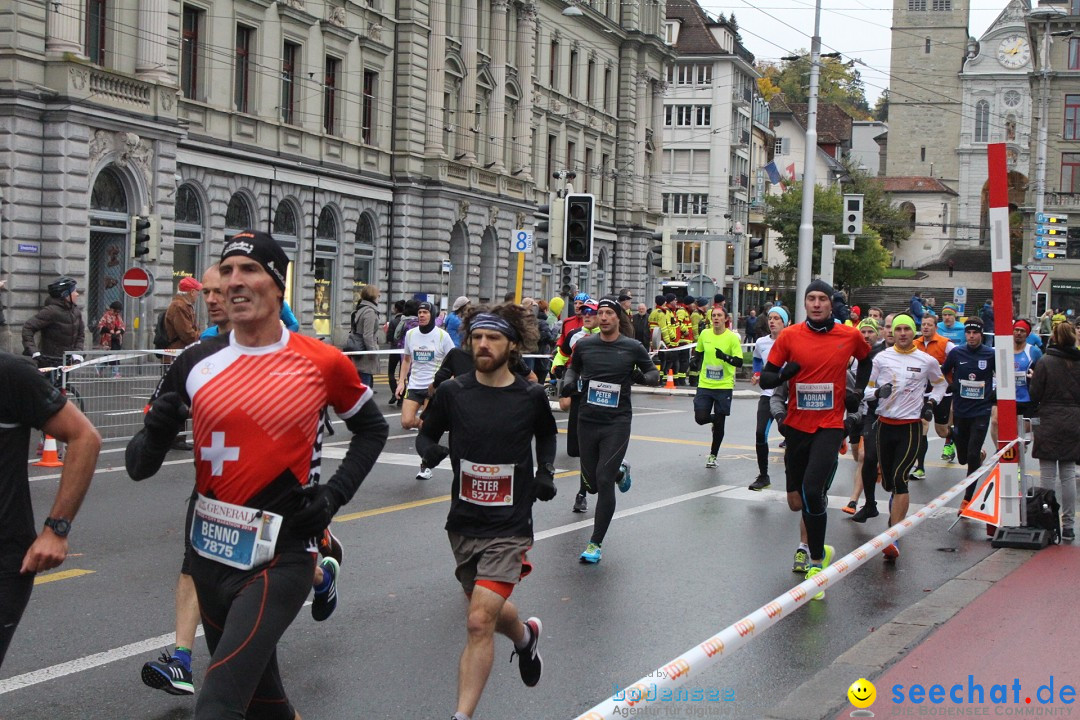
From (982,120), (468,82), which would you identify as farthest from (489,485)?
(982,120)

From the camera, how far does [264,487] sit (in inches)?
165

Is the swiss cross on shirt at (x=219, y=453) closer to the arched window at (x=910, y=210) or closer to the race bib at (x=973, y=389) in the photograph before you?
the race bib at (x=973, y=389)

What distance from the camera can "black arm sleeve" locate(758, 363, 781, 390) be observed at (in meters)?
8.95

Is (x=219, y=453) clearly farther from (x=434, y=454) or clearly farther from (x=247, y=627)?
(x=434, y=454)

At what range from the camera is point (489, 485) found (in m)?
5.87

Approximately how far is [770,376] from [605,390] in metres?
1.52

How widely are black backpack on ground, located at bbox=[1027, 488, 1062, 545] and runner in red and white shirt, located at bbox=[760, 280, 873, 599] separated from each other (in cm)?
238

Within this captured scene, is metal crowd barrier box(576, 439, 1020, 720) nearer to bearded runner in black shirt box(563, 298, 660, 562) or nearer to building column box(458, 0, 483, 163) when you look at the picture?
Result: bearded runner in black shirt box(563, 298, 660, 562)

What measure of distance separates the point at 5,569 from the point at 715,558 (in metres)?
6.54

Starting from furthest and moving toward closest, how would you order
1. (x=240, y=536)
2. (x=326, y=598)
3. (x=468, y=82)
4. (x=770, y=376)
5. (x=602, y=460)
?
(x=468, y=82), (x=602, y=460), (x=770, y=376), (x=326, y=598), (x=240, y=536)

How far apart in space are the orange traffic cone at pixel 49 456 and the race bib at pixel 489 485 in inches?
367

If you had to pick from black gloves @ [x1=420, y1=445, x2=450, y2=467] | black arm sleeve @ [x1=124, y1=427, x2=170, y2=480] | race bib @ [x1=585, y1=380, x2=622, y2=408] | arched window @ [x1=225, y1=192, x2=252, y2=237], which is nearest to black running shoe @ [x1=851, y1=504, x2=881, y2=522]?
race bib @ [x1=585, y1=380, x2=622, y2=408]

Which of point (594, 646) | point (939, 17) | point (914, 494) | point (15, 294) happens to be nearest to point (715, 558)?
point (594, 646)

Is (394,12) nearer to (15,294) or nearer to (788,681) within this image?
(15,294)
